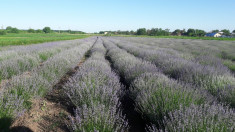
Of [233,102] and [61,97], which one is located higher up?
[233,102]

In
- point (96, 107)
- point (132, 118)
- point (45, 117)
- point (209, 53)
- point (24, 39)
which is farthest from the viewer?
point (24, 39)

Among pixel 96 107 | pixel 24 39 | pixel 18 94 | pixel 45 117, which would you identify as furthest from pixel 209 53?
pixel 24 39

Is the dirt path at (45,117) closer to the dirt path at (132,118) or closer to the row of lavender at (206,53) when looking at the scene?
the dirt path at (132,118)

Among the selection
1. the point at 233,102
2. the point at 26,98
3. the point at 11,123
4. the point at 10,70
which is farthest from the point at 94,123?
the point at 10,70

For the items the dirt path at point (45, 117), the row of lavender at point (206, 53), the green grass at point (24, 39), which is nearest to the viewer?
the dirt path at point (45, 117)

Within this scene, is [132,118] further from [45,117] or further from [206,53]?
[206,53]

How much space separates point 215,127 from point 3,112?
2.53 meters

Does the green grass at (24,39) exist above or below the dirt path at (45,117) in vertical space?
above

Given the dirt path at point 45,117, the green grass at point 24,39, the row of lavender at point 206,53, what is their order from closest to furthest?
the dirt path at point 45,117
the row of lavender at point 206,53
the green grass at point 24,39

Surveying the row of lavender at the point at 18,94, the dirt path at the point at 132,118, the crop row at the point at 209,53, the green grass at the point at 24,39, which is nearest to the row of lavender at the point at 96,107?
the dirt path at the point at 132,118

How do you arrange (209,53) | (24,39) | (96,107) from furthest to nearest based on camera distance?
(24,39) → (209,53) → (96,107)

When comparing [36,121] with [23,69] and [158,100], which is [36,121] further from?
[23,69]

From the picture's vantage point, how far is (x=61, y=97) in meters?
3.37

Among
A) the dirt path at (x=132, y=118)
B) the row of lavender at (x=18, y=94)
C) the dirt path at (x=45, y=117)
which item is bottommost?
the dirt path at (x=132, y=118)
